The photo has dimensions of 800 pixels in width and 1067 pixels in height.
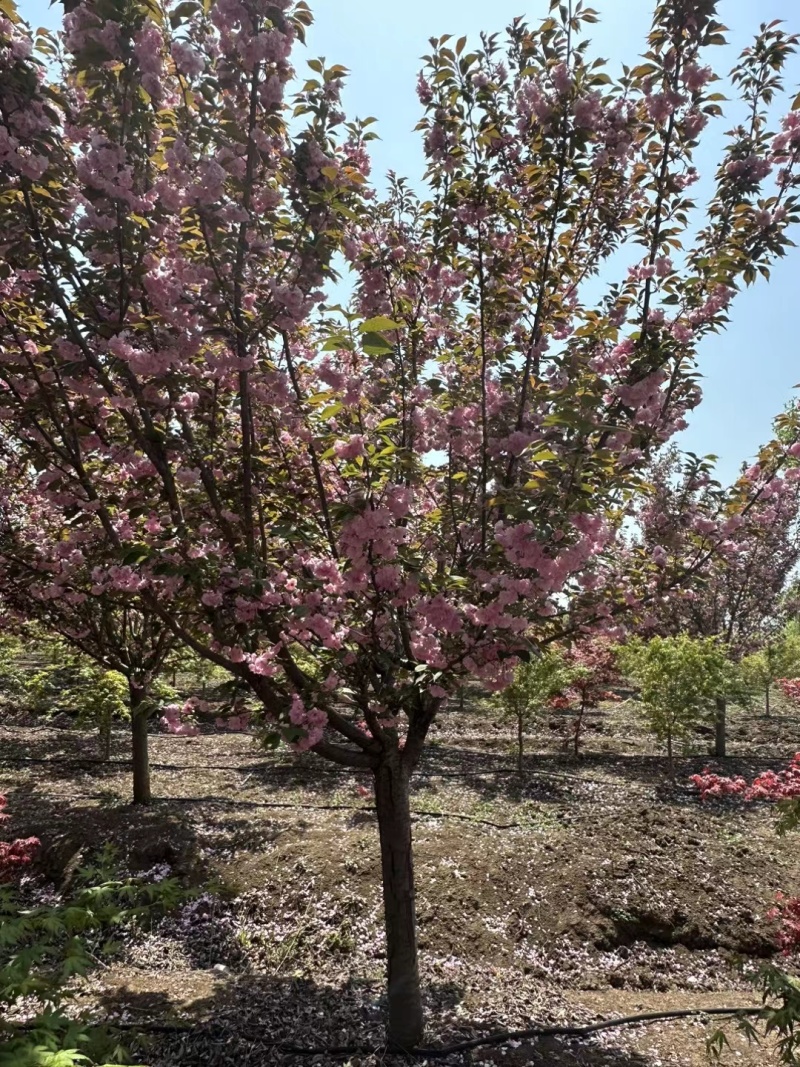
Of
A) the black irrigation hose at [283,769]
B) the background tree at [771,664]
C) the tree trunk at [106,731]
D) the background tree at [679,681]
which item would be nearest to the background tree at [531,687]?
the black irrigation hose at [283,769]

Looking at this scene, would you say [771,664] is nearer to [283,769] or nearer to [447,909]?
[283,769]

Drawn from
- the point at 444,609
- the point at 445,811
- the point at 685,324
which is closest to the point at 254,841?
the point at 445,811

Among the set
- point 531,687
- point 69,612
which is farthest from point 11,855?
point 531,687

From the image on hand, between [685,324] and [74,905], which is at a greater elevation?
[685,324]

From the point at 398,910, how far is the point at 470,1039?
1.00 m

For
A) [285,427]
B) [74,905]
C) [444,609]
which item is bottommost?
[74,905]

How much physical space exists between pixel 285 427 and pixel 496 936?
4738 millimetres

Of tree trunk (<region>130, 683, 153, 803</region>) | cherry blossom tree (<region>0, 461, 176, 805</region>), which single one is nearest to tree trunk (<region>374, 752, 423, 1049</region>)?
cherry blossom tree (<region>0, 461, 176, 805</region>)

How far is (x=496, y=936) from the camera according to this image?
584 centimetres

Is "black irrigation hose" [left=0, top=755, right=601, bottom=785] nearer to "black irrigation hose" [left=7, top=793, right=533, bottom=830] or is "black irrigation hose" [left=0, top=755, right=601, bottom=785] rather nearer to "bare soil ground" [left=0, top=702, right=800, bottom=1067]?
"bare soil ground" [left=0, top=702, right=800, bottom=1067]

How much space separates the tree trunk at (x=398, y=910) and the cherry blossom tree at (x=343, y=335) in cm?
2

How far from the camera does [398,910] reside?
4.08m

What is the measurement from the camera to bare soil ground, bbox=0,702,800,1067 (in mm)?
4426

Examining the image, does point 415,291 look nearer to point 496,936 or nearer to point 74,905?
point 74,905
